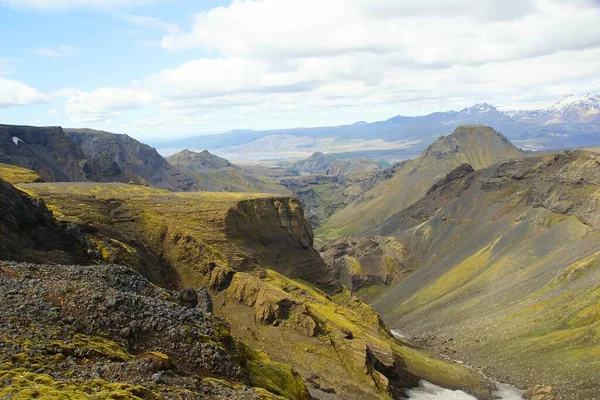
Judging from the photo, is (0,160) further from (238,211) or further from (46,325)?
(46,325)

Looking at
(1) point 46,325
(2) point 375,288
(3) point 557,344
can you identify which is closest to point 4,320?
(1) point 46,325

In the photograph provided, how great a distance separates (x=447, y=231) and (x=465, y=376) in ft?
319

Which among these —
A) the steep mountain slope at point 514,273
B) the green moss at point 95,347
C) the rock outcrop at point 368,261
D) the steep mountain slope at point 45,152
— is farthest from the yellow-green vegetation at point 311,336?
the steep mountain slope at point 45,152

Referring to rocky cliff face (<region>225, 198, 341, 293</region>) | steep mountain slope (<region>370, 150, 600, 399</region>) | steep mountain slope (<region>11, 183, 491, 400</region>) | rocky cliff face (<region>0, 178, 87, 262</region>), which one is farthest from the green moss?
steep mountain slope (<region>370, 150, 600, 399</region>)

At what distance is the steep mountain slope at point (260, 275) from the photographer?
5247 centimetres

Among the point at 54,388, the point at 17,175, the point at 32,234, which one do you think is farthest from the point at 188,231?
the point at 54,388

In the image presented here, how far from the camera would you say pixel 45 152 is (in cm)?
18025

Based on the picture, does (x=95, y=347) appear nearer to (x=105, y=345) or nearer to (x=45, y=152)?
(x=105, y=345)

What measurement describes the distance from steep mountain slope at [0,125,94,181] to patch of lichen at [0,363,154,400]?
141704mm

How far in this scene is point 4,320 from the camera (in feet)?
75.9

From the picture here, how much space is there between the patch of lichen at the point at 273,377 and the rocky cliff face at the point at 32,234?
58.6ft

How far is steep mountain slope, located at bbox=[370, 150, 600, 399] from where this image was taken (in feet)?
262

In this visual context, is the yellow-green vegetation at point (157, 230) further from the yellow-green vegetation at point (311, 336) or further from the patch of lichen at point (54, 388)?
the patch of lichen at point (54, 388)

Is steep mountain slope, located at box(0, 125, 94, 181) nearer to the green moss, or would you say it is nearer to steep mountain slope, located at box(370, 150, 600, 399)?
steep mountain slope, located at box(370, 150, 600, 399)
